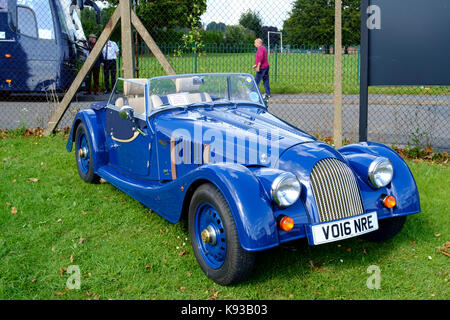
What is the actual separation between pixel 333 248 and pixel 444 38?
137 inches

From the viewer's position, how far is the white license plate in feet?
10.2

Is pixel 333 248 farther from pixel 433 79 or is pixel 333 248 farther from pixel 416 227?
pixel 433 79

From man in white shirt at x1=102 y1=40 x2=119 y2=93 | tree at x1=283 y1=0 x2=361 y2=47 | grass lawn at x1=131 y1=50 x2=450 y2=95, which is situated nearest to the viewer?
grass lawn at x1=131 y1=50 x2=450 y2=95

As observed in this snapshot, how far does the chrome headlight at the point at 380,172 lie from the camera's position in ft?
11.6

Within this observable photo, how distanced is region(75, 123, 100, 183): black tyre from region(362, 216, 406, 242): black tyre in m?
3.41

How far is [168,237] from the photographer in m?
4.12

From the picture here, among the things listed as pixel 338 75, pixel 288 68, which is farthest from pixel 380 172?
pixel 288 68

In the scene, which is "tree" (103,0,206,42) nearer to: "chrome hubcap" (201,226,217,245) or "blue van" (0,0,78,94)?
"blue van" (0,0,78,94)

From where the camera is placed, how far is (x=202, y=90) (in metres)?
4.80

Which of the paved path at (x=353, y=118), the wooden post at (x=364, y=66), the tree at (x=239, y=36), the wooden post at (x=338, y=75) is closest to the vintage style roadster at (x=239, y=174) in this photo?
the wooden post at (x=338, y=75)

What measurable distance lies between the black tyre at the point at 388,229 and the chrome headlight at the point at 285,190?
1160mm

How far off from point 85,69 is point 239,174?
5.26 m

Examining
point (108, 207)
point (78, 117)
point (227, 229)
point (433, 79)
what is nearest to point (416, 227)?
point (227, 229)

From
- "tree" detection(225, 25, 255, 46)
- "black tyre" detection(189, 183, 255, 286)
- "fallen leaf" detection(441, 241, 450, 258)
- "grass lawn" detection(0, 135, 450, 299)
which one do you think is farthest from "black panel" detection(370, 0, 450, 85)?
"tree" detection(225, 25, 255, 46)
